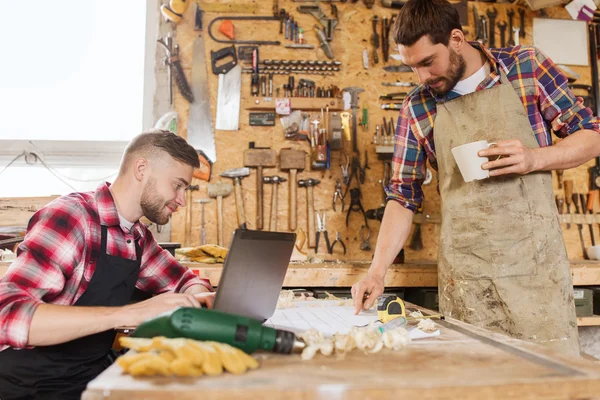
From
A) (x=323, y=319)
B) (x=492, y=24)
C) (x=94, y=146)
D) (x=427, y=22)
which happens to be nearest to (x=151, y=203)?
(x=323, y=319)

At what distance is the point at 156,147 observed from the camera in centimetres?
180

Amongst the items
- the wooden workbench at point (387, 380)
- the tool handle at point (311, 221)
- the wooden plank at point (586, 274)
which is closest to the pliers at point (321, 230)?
the tool handle at point (311, 221)

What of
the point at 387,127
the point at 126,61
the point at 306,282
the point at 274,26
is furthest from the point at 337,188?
the point at 126,61

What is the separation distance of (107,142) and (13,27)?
1.15 meters

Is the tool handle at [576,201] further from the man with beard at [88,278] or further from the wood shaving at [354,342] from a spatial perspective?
the wood shaving at [354,342]

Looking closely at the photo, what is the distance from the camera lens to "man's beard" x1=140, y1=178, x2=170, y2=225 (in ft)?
5.77

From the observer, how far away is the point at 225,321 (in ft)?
3.25

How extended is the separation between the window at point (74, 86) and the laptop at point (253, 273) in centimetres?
264

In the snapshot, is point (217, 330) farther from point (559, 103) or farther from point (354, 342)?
point (559, 103)

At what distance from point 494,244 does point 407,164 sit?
531mm

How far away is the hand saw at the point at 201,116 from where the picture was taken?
3.65 metres

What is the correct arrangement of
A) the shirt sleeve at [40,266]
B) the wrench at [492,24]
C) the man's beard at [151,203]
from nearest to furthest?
the shirt sleeve at [40,266]
the man's beard at [151,203]
the wrench at [492,24]

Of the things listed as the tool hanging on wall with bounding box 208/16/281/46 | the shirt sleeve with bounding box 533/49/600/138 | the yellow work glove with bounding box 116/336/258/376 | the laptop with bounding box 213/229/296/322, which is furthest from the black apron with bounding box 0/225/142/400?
the tool hanging on wall with bounding box 208/16/281/46

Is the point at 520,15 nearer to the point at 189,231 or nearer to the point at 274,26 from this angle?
the point at 274,26
